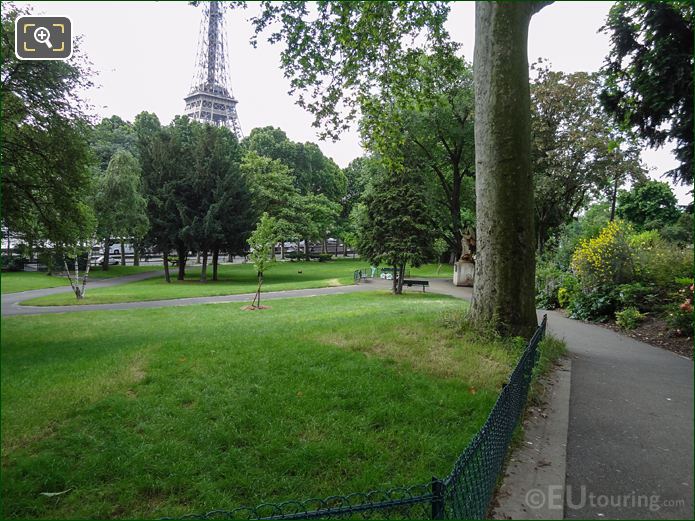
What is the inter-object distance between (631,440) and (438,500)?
1.93 m

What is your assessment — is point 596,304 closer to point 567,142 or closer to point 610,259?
point 610,259

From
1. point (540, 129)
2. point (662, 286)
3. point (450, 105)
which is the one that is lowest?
point (662, 286)

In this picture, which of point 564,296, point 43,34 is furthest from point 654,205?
point 564,296

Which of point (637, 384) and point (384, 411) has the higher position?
point (637, 384)

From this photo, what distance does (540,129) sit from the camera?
21.3m

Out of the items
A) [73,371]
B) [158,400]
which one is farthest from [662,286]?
[73,371]

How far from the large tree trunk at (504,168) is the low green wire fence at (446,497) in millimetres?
3224

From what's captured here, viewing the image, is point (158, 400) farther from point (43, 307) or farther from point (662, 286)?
point (43, 307)

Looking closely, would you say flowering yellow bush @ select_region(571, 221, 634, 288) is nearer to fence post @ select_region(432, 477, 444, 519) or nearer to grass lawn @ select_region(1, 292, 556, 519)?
grass lawn @ select_region(1, 292, 556, 519)

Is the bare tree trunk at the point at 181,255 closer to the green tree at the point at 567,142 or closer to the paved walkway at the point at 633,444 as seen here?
the green tree at the point at 567,142

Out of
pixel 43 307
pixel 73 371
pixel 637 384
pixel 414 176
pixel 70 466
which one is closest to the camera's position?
pixel 70 466

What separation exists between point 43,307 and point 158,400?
13426 mm

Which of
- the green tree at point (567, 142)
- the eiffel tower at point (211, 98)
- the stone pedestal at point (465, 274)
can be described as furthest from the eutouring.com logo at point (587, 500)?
the eiffel tower at point (211, 98)

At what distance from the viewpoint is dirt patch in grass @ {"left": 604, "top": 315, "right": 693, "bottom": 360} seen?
5.63 metres
